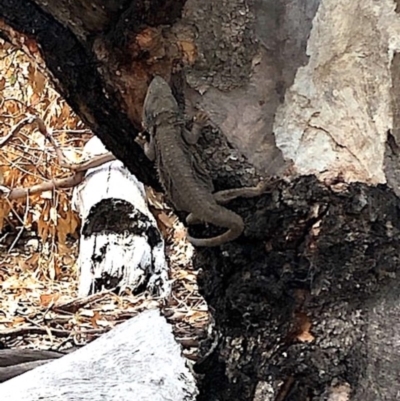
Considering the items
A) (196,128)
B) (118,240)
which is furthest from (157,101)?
(118,240)

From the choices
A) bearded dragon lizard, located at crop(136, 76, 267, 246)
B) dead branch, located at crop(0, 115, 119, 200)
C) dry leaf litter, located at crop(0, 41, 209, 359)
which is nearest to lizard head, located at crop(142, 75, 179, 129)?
bearded dragon lizard, located at crop(136, 76, 267, 246)

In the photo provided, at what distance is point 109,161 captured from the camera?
3.03 m

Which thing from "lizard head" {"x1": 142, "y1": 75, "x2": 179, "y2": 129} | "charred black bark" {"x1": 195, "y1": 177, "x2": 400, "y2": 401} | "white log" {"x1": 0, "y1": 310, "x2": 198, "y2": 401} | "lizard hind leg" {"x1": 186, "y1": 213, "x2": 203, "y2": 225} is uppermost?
"lizard head" {"x1": 142, "y1": 75, "x2": 179, "y2": 129}

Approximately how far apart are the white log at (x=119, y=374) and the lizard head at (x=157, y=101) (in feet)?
1.56

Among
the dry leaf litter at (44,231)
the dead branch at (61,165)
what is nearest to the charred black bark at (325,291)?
the dry leaf litter at (44,231)

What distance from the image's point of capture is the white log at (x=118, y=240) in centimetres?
284

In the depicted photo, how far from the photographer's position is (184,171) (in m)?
0.93

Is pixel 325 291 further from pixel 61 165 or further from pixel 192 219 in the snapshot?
pixel 61 165

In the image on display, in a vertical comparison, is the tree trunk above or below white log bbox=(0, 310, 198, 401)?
above

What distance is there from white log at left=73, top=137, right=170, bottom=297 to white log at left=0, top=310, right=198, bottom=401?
122cm

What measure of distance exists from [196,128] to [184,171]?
0.16ft

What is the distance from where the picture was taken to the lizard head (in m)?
0.89

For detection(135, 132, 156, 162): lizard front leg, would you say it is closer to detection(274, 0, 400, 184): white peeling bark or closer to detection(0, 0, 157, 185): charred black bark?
detection(0, 0, 157, 185): charred black bark

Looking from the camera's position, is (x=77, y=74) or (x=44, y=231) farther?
(x=44, y=231)
